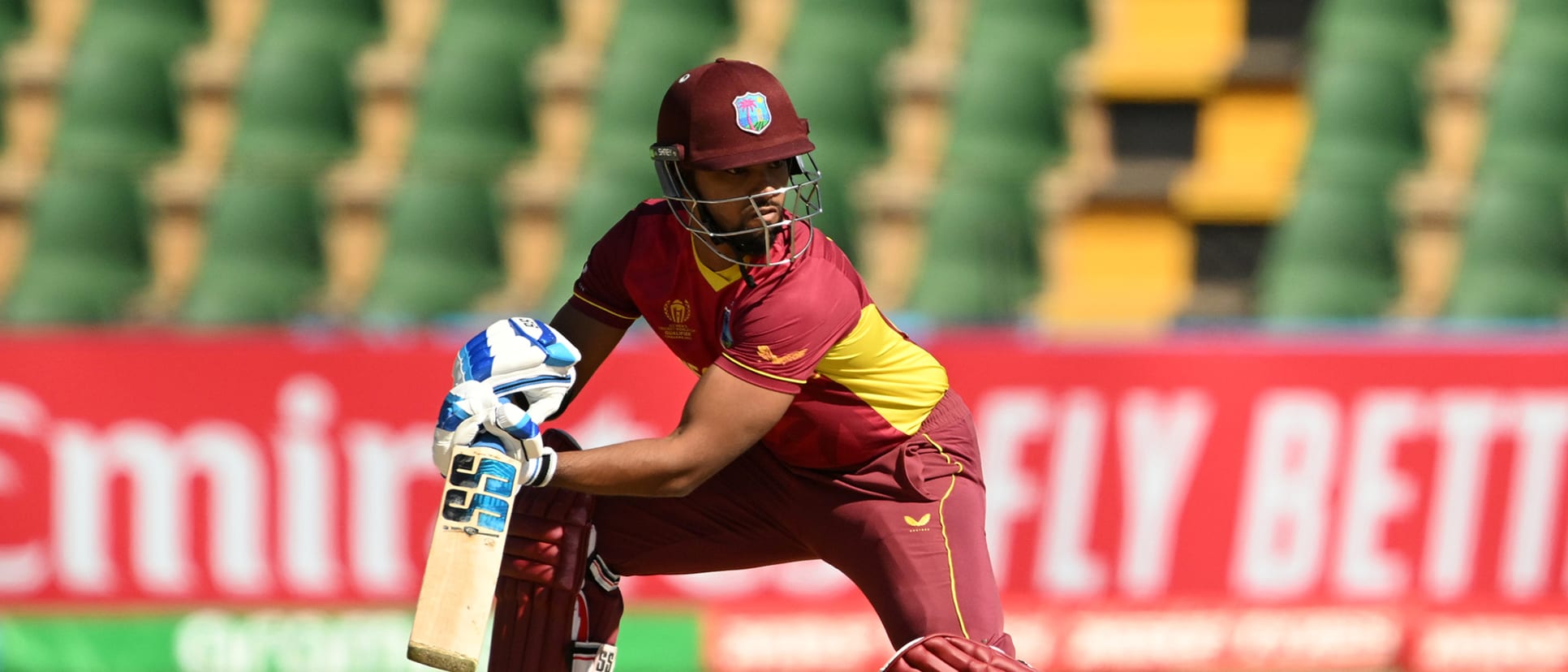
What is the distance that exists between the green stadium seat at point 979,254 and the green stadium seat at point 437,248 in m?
2.15

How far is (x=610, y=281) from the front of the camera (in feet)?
13.7

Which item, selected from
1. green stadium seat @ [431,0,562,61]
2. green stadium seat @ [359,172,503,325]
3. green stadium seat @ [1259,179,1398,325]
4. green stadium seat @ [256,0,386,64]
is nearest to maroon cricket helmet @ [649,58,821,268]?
green stadium seat @ [359,172,503,325]

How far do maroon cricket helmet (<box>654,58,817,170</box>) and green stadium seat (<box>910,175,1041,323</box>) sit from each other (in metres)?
4.98

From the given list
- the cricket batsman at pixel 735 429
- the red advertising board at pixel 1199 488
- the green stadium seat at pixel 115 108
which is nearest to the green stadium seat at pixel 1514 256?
the red advertising board at pixel 1199 488

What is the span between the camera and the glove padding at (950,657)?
378 cm

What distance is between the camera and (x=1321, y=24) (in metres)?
9.66

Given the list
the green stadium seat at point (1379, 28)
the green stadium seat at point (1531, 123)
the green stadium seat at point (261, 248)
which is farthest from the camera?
the green stadium seat at point (1379, 28)

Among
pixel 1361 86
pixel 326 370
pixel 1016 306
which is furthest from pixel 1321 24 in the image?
pixel 326 370

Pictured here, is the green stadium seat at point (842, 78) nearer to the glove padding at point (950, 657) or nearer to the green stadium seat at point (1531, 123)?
the green stadium seat at point (1531, 123)

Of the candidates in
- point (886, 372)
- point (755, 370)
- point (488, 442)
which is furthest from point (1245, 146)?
point (488, 442)

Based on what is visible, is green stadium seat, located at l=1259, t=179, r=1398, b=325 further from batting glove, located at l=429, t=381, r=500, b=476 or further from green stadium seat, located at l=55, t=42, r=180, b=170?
batting glove, located at l=429, t=381, r=500, b=476

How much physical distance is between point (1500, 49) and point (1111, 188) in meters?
2.13

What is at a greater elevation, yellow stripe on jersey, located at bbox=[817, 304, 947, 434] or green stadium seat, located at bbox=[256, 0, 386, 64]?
green stadium seat, located at bbox=[256, 0, 386, 64]

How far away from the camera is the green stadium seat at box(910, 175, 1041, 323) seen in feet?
28.9
